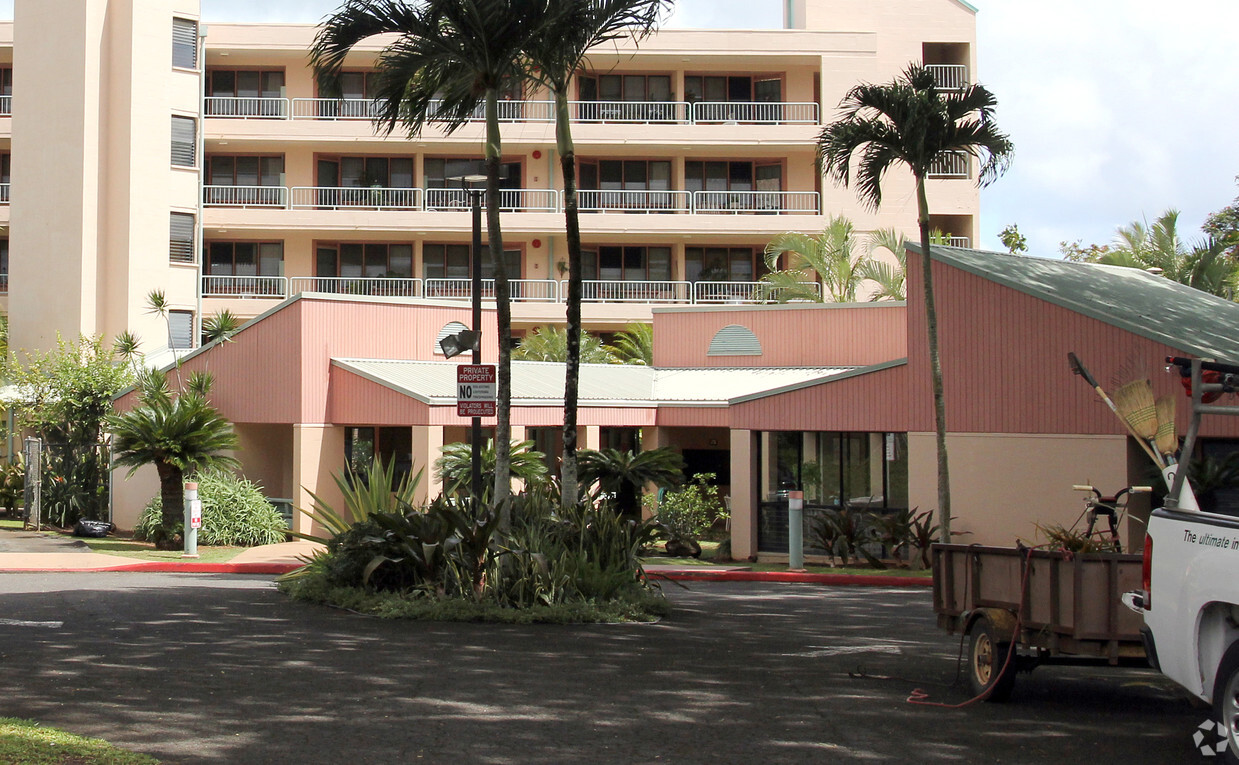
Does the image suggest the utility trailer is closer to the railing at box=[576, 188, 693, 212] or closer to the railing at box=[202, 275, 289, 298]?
the railing at box=[576, 188, 693, 212]

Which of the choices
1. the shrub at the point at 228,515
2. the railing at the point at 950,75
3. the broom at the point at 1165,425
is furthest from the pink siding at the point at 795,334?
the broom at the point at 1165,425

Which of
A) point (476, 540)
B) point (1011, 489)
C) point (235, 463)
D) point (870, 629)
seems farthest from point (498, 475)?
point (235, 463)

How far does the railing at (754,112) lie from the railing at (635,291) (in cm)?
586

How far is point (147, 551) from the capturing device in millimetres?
24219

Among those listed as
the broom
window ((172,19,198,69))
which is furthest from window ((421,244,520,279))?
the broom

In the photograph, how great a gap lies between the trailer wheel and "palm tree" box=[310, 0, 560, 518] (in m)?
5.92

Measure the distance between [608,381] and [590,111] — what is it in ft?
53.2

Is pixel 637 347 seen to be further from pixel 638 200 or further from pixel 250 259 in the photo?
pixel 250 259

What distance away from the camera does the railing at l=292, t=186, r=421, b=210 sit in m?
43.1

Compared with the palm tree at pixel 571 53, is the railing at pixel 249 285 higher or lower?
higher

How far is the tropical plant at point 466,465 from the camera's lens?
24.0 meters

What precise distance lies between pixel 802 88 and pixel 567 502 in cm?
3241

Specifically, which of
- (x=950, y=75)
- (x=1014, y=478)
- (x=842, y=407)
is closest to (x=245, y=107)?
(x=950, y=75)

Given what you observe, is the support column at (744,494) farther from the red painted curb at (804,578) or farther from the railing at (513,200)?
the railing at (513,200)
